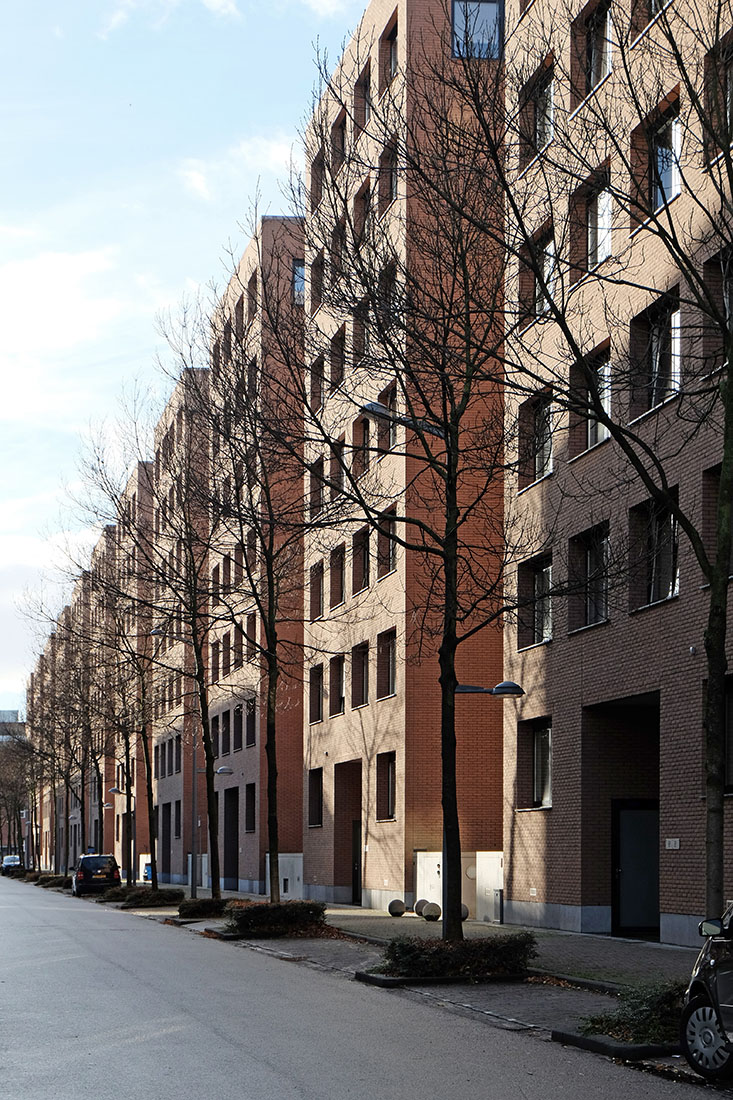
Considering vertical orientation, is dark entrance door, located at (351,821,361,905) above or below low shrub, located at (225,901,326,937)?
below

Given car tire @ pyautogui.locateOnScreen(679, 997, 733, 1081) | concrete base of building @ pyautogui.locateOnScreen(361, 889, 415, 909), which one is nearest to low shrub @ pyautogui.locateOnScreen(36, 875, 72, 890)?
concrete base of building @ pyautogui.locateOnScreen(361, 889, 415, 909)

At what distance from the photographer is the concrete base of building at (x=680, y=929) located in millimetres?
22094

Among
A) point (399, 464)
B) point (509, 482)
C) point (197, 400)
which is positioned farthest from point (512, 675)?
point (197, 400)

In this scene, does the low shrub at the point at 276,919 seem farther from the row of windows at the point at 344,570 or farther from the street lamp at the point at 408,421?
the street lamp at the point at 408,421

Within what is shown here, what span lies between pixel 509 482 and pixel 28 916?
1761cm

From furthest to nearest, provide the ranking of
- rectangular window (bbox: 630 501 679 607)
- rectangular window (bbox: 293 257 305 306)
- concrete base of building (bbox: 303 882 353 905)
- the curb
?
concrete base of building (bbox: 303 882 353 905)
rectangular window (bbox: 630 501 679 607)
rectangular window (bbox: 293 257 305 306)
the curb

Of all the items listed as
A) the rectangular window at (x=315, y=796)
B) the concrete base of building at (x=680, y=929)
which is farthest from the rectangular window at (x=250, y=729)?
the concrete base of building at (x=680, y=929)

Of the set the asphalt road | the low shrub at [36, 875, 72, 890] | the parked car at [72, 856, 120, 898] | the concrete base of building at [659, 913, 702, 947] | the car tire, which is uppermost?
the car tire

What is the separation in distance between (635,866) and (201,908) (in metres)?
11.7

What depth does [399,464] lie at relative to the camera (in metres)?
35.9

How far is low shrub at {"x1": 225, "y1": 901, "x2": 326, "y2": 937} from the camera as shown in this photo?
88.8 feet

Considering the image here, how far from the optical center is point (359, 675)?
134ft

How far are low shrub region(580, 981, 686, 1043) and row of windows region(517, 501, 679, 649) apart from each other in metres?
7.15

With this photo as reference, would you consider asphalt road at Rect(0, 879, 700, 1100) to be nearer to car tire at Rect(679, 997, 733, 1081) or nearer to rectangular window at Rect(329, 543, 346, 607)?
car tire at Rect(679, 997, 733, 1081)
